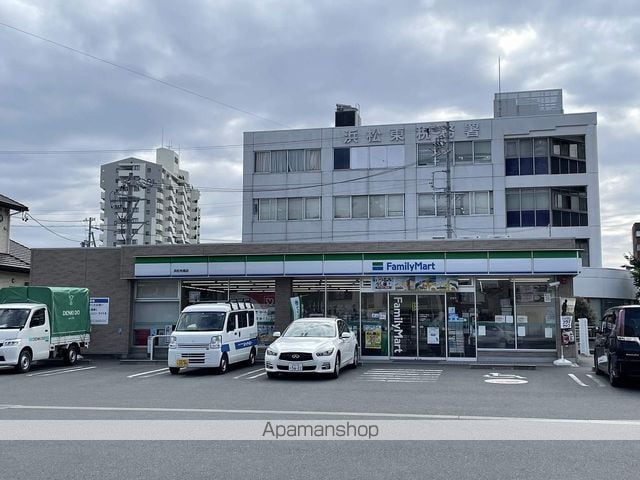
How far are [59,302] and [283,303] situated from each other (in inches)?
303

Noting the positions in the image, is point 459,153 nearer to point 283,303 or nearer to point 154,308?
point 283,303

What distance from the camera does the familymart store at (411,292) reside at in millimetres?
22297

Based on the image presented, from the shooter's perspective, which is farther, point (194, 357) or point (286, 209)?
point (286, 209)

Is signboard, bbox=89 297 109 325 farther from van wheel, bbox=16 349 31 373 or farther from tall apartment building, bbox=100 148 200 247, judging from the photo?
tall apartment building, bbox=100 148 200 247

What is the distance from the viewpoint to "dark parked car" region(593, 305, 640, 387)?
1439 centimetres

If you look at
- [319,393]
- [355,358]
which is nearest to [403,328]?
[355,358]

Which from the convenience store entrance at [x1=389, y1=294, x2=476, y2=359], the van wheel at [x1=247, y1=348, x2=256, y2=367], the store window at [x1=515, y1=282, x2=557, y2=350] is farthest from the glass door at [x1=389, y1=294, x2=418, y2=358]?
the van wheel at [x1=247, y1=348, x2=256, y2=367]

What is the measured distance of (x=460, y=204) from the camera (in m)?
43.3

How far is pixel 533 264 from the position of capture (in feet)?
72.6

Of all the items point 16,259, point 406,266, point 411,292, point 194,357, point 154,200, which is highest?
point 154,200

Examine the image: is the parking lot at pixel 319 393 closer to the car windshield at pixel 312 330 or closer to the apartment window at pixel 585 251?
the car windshield at pixel 312 330

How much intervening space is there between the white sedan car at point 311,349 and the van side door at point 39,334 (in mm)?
7640

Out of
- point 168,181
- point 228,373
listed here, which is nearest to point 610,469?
point 228,373

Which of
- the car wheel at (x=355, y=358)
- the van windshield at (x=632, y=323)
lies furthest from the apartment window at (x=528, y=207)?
the van windshield at (x=632, y=323)
